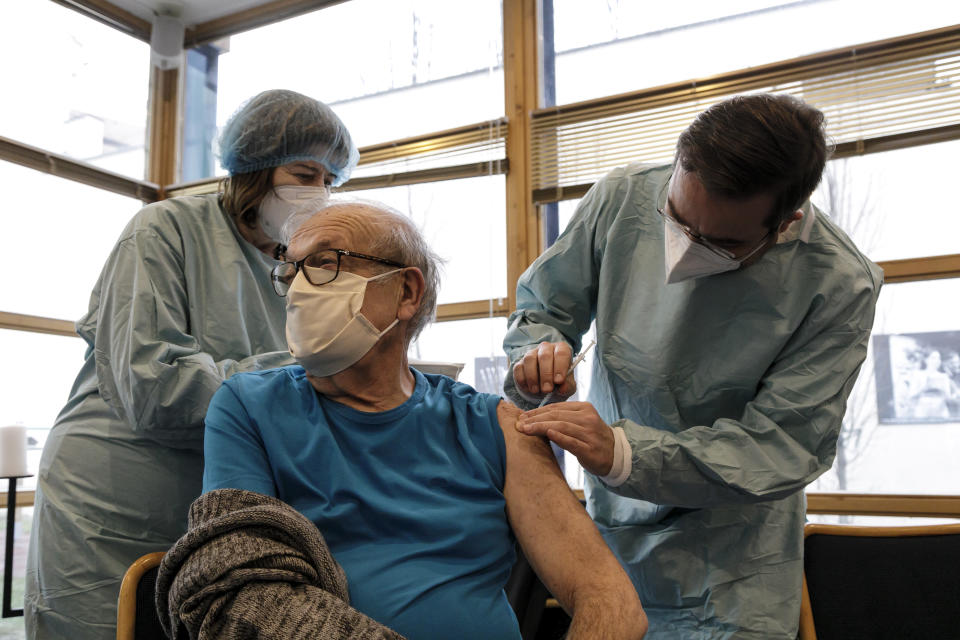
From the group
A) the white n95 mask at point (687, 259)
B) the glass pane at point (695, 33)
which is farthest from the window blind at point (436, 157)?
the white n95 mask at point (687, 259)

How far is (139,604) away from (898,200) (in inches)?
109

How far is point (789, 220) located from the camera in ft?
4.75

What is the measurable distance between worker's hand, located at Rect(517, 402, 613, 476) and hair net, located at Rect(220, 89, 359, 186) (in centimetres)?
93

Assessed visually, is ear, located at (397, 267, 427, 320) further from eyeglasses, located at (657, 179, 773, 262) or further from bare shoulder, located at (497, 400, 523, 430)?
eyeglasses, located at (657, 179, 773, 262)

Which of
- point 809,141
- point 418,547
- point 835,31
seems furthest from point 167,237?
point 835,31

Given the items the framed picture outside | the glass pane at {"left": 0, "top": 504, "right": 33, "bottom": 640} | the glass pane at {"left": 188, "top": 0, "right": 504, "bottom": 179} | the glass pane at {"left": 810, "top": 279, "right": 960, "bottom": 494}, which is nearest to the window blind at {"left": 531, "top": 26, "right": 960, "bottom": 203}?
the glass pane at {"left": 188, "top": 0, "right": 504, "bottom": 179}

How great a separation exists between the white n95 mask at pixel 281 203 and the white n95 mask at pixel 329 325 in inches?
20.5

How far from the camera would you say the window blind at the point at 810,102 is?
2898mm

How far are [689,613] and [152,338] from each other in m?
1.19

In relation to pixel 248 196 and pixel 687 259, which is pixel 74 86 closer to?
pixel 248 196

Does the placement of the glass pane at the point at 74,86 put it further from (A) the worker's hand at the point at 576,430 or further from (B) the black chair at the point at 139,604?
(A) the worker's hand at the point at 576,430

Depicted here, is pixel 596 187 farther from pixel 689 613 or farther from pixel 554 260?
pixel 689 613

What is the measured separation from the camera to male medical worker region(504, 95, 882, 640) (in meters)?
1.34

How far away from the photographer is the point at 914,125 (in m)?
2.92
